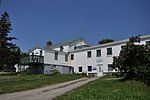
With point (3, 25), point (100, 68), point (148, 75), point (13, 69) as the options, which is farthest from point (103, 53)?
point (13, 69)

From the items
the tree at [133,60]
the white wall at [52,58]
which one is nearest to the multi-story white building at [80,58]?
the white wall at [52,58]

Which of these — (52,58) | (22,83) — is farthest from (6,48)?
(22,83)

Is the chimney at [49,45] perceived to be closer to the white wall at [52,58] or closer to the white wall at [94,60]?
the white wall at [52,58]

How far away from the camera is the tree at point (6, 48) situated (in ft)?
175

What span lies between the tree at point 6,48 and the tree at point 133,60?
3253 cm

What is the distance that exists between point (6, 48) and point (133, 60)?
3626 centimetres

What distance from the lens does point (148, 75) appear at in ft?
73.5

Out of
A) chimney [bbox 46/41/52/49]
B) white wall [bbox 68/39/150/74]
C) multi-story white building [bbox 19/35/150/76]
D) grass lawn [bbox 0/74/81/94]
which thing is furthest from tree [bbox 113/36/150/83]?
chimney [bbox 46/41/52/49]

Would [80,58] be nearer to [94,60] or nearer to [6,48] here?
[94,60]

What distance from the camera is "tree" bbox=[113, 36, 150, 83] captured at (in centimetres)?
2378

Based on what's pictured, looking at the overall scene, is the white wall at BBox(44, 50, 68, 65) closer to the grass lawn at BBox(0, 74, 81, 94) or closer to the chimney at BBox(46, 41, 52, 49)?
the chimney at BBox(46, 41, 52, 49)

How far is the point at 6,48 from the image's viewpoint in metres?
55.5

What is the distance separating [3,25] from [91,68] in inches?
808

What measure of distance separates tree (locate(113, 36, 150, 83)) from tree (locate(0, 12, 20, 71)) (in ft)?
107
